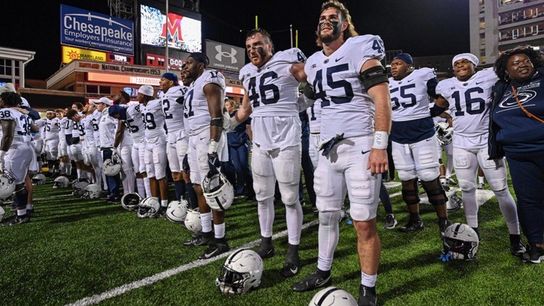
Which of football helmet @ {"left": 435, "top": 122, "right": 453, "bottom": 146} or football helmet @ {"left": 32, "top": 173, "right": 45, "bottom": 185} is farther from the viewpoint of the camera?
football helmet @ {"left": 32, "top": 173, "right": 45, "bottom": 185}

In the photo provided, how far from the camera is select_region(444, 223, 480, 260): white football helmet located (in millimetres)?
3650

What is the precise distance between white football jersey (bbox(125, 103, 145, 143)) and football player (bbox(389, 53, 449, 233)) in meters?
4.63

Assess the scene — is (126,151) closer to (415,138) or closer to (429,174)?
(415,138)

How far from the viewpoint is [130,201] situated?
7.03 metres

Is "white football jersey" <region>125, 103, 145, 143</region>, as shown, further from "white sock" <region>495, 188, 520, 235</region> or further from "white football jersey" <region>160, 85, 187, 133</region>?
"white sock" <region>495, 188, 520, 235</region>

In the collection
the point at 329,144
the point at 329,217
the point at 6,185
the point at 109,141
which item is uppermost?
A: the point at 109,141

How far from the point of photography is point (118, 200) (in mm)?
8008

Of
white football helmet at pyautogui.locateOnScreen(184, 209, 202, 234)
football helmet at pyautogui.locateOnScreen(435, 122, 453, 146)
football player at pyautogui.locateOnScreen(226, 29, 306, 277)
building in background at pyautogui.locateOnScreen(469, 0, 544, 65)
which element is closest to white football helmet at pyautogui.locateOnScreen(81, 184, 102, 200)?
white football helmet at pyautogui.locateOnScreen(184, 209, 202, 234)

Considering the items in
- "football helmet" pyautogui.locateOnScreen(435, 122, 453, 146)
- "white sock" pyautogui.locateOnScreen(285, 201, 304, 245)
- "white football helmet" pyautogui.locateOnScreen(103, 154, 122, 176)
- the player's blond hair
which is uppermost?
the player's blond hair

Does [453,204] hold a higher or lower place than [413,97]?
lower

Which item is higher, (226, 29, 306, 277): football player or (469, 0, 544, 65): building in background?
(469, 0, 544, 65): building in background

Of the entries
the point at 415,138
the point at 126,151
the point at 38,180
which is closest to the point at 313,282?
the point at 415,138

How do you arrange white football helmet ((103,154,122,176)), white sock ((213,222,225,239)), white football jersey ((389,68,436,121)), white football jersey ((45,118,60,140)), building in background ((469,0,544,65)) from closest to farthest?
A: white sock ((213,222,225,239)), white football jersey ((389,68,436,121)), white football helmet ((103,154,122,176)), white football jersey ((45,118,60,140)), building in background ((469,0,544,65))

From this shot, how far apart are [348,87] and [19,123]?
6068 mm
